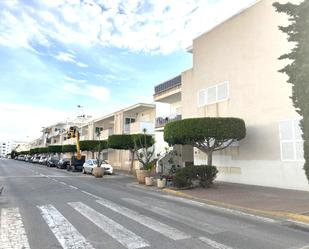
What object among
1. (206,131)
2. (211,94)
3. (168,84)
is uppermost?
(168,84)

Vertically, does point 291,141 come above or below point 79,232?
above

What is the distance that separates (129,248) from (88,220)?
309cm

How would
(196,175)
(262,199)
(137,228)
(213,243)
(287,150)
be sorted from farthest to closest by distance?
(196,175) → (287,150) → (262,199) → (137,228) → (213,243)

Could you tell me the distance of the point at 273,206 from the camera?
1245cm

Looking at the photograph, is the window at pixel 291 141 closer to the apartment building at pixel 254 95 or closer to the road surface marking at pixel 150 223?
the apartment building at pixel 254 95

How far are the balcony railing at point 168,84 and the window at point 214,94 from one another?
24.2 ft

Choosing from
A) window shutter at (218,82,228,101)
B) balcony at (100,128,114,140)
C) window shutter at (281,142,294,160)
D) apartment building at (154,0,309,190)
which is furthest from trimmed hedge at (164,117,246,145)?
balcony at (100,128,114,140)

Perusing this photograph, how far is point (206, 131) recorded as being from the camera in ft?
63.6

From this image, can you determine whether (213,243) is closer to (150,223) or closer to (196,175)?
(150,223)

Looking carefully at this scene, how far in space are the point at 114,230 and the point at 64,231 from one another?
1.14m

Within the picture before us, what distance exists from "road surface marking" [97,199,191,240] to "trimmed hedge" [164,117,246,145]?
805cm

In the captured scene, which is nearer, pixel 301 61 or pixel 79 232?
pixel 79 232

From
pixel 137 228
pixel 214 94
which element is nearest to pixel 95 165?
pixel 214 94

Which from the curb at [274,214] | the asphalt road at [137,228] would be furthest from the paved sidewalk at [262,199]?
the asphalt road at [137,228]
